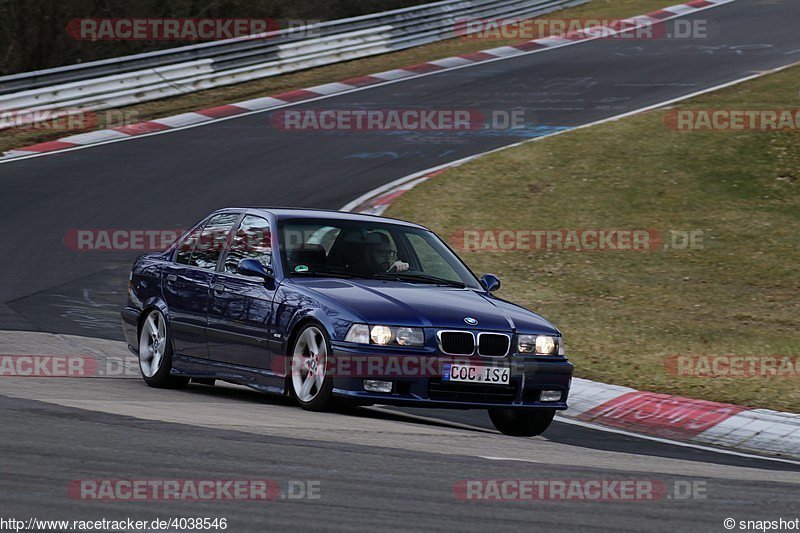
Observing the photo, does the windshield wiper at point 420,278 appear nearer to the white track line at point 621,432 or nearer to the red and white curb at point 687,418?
the white track line at point 621,432

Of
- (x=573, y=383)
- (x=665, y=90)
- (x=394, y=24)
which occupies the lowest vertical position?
(x=573, y=383)

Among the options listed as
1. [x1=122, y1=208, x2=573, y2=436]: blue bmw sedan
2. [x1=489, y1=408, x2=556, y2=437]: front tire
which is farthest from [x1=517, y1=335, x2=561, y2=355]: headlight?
[x1=489, y1=408, x2=556, y2=437]: front tire

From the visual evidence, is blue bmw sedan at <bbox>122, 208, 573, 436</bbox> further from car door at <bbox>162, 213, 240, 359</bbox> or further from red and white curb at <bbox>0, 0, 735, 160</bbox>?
red and white curb at <bbox>0, 0, 735, 160</bbox>

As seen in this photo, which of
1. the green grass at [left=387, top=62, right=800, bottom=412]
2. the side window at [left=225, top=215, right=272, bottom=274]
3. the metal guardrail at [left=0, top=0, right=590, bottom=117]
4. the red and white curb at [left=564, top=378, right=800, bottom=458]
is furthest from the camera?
the metal guardrail at [left=0, top=0, right=590, bottom=117]

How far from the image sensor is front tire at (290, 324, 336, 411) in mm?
8227

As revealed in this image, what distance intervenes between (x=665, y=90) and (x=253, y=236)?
17.3 m

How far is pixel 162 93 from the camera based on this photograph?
999 inches

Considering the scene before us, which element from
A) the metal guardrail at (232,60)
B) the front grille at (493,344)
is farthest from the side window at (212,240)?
the metal guardrail at (232,60)

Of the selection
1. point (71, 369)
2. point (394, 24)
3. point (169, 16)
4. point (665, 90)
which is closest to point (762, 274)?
point (71, 369)

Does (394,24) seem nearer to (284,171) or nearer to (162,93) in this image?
(162,93)

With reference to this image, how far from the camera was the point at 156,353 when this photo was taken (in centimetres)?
1010

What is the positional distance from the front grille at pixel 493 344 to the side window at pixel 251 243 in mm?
1784

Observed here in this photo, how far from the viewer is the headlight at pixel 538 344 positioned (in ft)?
28.0

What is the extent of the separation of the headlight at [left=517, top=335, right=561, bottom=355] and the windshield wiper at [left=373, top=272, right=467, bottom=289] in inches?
35.5
